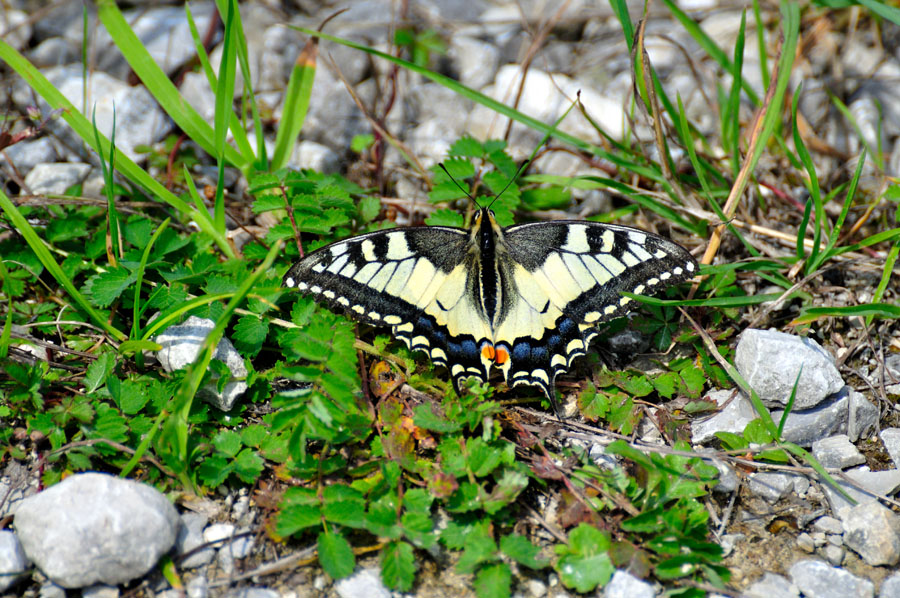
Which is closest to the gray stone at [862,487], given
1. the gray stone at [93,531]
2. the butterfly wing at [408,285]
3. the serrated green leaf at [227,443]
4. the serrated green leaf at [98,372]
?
the butterfly wing at [408,285]

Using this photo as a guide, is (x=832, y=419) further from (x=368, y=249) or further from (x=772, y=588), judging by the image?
(x=368, y=249)

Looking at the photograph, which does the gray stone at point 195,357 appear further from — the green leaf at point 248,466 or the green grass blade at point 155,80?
the green grass blade at point 155,80

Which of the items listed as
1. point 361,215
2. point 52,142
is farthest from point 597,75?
point 52,142

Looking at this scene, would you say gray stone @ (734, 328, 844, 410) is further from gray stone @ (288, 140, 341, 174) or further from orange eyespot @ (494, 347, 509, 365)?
gray stone @ (288, 140, 341, 174)

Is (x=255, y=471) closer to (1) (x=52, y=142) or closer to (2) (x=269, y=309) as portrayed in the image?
(2) (x=269, y=309)

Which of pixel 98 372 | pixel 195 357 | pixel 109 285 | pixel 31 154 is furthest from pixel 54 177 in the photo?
pixel 195 357
